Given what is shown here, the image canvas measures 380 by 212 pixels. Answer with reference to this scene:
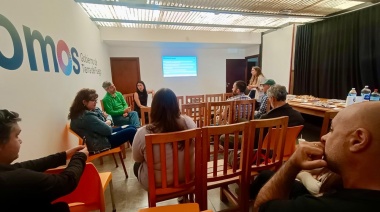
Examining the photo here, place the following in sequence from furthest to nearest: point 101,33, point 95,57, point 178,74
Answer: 1. point 178,74
2. point 101,33
3. point 95,57

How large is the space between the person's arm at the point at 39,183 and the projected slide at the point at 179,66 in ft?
18.0

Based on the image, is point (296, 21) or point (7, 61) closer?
point (7, 61)

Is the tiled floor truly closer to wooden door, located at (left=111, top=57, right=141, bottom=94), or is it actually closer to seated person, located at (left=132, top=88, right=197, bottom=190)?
seated person, located at (left=132, top=88, right=197, bottom=190)

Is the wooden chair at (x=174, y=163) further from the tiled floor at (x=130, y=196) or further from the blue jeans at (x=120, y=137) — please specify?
the blue jeans at (x=120, y=137)

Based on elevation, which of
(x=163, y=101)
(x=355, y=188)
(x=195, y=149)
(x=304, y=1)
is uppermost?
(x=304, y=1)

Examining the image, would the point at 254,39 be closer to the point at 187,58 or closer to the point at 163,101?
the point at 187,58

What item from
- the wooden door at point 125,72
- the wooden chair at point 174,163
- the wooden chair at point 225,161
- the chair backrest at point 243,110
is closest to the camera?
the wooden chair at point 174,163

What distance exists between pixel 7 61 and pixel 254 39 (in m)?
5.91

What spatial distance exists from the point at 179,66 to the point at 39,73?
15.8 ft

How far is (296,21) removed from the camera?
181 inches

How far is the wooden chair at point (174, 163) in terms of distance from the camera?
1.14m

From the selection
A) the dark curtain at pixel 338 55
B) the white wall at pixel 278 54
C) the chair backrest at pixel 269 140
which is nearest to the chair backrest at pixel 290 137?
the chair backrest at pixel 269 140

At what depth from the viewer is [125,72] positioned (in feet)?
19.3

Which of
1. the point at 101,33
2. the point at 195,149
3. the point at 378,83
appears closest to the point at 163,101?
the point at 195,149
